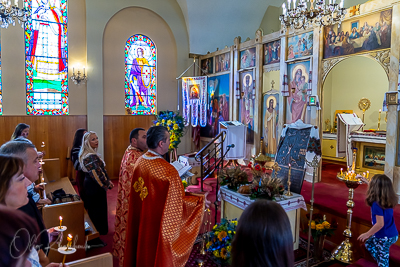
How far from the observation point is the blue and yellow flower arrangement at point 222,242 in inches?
128

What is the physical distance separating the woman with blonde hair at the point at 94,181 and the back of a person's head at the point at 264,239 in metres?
Answer: 3.68

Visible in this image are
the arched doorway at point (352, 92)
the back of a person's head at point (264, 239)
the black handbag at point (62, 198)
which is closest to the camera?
the back of a person's head at point (264, 239)

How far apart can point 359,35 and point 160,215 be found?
6.29 metres

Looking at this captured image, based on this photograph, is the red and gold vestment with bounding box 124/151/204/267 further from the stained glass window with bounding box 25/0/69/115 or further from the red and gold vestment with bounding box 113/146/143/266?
the stained glass window with bounding box 25/0/69/115

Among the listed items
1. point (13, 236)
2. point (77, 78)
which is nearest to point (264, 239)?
point (13, 236)

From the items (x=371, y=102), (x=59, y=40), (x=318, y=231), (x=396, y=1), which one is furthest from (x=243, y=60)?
(x=318, y=231)

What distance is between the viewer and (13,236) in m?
1.05

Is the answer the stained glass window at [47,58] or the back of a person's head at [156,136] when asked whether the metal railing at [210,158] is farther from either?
the stained glass window at [47,58]

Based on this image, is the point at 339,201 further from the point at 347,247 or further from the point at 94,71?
the point at 94,71

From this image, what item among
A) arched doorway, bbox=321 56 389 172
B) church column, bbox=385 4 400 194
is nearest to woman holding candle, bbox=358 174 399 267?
church column, bbox=385 4 400 194

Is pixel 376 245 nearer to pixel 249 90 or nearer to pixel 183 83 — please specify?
pixel 249 90

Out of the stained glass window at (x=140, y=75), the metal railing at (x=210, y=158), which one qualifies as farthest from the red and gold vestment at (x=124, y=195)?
the stained glass window at (x=140, y=75)

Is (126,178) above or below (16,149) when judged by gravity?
below

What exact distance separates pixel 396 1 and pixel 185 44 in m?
7.48
